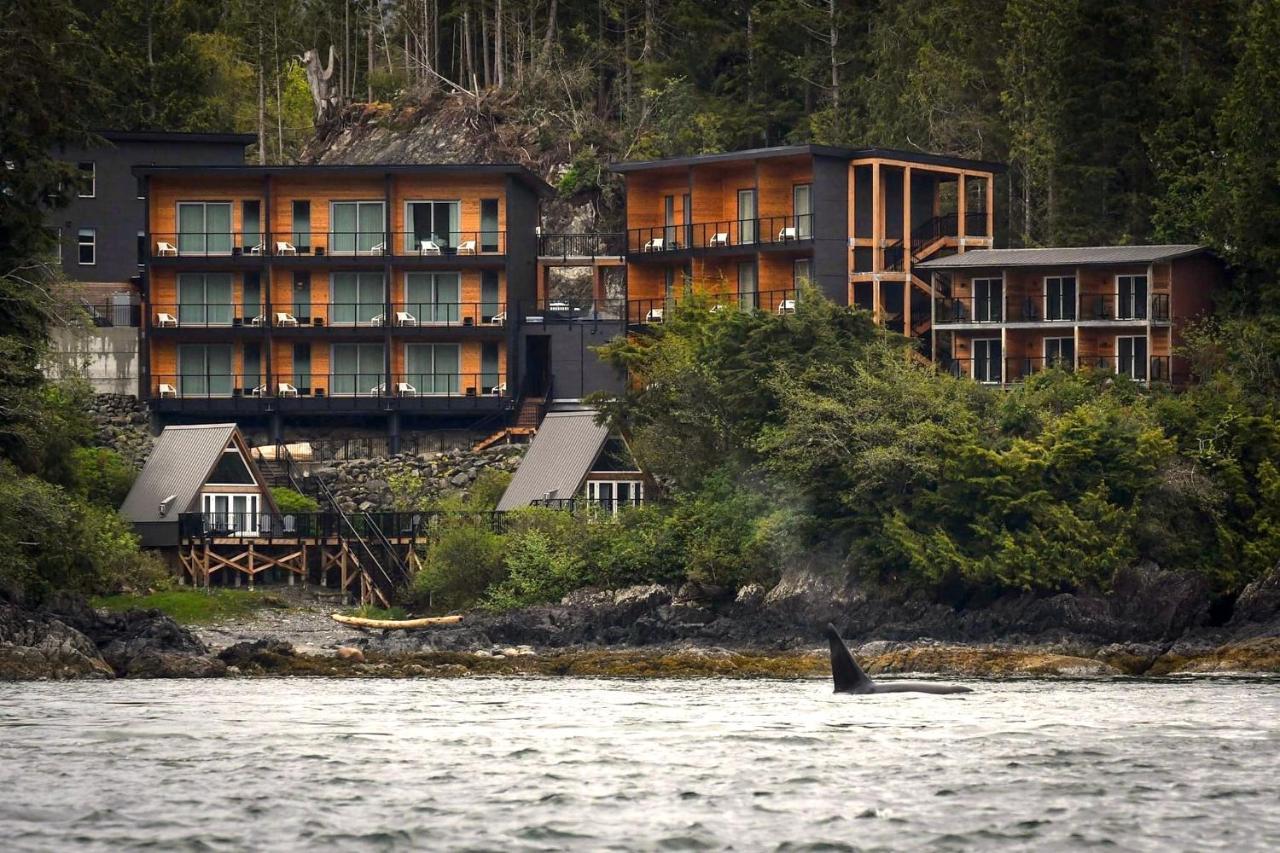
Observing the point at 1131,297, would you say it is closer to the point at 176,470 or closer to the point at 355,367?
the point at 355,367

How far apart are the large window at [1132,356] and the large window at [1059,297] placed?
5.76 ft

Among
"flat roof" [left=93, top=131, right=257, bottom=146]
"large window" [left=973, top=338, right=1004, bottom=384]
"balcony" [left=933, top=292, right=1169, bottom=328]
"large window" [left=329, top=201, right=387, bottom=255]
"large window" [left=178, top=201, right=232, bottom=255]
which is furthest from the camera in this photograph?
"flat roof" [left=93, top=131, right=257, bottom=146]

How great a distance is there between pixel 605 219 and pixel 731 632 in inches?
1504

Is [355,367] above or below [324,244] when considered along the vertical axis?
below

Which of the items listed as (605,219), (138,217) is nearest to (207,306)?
(138,217)

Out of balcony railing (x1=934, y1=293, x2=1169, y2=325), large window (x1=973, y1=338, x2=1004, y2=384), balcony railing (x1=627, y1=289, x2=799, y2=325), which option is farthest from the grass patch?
balcony railing (x1=934, y1=293, x2=1169, y2=325)

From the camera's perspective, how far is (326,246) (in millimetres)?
77062

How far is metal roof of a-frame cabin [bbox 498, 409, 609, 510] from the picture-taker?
66.3m

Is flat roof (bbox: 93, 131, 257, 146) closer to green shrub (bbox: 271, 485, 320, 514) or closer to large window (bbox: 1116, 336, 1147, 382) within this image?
green shrub (bbox: 271, 485, 320, 514)

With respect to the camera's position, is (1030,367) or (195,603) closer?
(195,603)

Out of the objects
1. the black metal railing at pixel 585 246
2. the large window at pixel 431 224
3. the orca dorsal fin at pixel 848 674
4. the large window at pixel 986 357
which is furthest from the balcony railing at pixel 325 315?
the orca dorsal fin at pixel 848 674

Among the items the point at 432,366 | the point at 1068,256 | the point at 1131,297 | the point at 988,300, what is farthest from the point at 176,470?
the point at 1131,297

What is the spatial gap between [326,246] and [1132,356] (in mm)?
26621

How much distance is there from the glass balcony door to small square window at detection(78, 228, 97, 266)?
15814 mm
